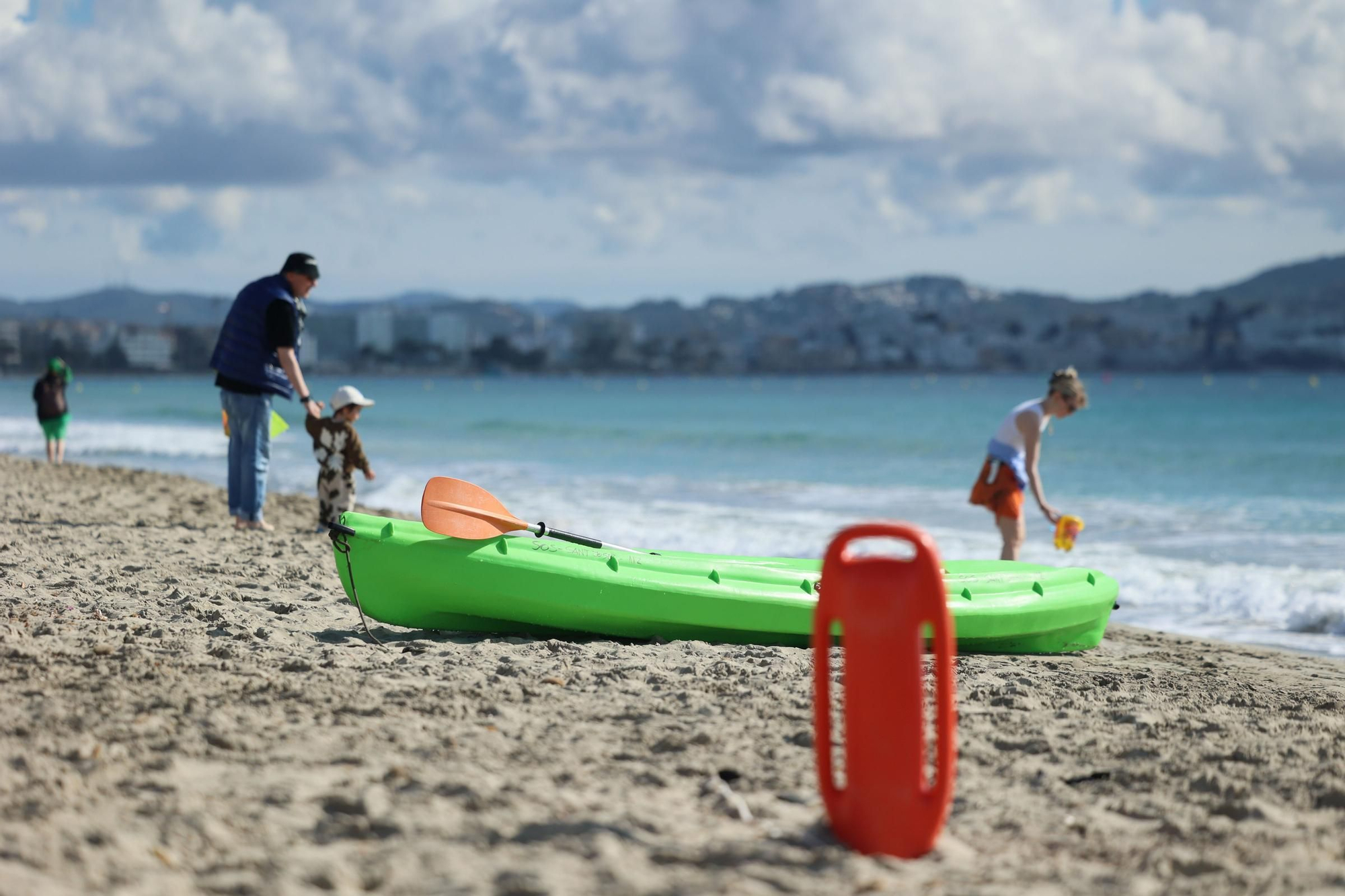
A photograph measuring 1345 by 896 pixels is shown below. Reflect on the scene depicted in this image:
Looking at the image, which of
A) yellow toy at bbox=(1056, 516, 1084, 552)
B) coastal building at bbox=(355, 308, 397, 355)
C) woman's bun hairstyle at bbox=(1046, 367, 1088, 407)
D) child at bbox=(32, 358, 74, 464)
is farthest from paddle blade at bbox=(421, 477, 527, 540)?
coastal building at bbox=(355, 308, 397, 355)

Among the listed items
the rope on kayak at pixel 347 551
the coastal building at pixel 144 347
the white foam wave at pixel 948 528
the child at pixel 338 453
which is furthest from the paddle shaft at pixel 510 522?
the coastal building at pixel 144 347

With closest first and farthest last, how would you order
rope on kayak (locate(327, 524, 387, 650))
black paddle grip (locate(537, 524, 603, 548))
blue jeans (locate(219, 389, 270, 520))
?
rope on kayak (locate(327, 524, 387, 650)) < black paddle grip (locate(537, 524, 603, 548)) < blue jeans (locate(219, 389, 270, 520))

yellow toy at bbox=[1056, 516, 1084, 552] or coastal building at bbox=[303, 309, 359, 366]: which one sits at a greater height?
coastal building at bbox=[303, 309, 359, 366]

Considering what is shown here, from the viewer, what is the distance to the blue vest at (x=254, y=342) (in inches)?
283

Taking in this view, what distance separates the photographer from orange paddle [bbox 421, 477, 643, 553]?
499 centimetres

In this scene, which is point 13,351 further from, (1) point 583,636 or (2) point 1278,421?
(1) point 583,636

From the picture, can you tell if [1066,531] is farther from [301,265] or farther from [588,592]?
[301,265]

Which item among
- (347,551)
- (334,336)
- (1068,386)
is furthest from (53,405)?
(334,336)

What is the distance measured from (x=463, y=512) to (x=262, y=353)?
2.90m

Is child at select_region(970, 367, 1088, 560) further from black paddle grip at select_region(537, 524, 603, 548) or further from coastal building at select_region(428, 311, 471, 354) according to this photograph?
coastal building at select_region(428, 311, 471, 354)

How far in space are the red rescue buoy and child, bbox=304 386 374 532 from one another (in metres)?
5.36

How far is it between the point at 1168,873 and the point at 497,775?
68.3 inches

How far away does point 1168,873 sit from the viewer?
284 cm

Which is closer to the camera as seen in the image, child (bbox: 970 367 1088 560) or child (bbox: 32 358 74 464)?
child (bbox: 970 367 1088 560)
